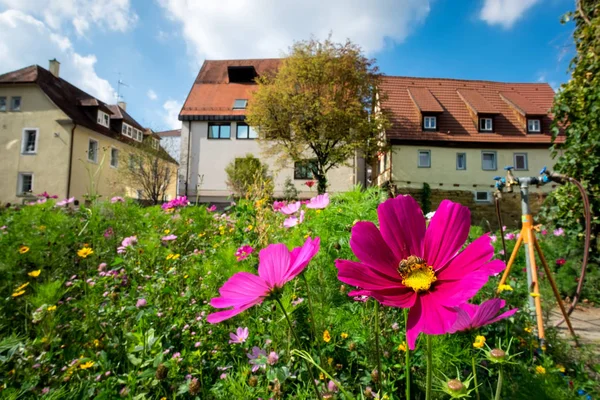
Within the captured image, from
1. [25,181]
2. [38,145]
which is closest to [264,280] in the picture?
[38,145]

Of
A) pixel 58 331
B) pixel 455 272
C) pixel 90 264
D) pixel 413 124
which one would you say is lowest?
pixel 58 331

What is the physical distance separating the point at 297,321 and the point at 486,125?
19.5 meters

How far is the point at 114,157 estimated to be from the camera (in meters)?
22.0

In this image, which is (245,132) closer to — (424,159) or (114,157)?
(114,157)

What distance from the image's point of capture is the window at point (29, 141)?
18719mm

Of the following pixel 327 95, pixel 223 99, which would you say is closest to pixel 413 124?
pixel 327 95

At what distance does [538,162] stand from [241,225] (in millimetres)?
18833

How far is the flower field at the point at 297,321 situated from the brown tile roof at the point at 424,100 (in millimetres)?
17413

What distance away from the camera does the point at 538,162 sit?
16672mm

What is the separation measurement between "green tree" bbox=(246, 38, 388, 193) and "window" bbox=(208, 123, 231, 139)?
3.50 m

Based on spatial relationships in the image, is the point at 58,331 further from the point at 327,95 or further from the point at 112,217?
the point at 327,95

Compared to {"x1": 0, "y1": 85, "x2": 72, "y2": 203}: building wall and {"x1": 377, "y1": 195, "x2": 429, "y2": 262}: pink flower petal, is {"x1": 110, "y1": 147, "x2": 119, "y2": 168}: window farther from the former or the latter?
{"x1": 377, "y1": 195, "x2": 429, "y2": 262}: pink flower petal

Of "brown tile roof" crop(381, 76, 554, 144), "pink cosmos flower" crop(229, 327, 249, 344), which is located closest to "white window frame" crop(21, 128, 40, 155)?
"brown tile roof" crop(381, 76, 554, 144)

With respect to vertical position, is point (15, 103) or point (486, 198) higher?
point (15, 103)
